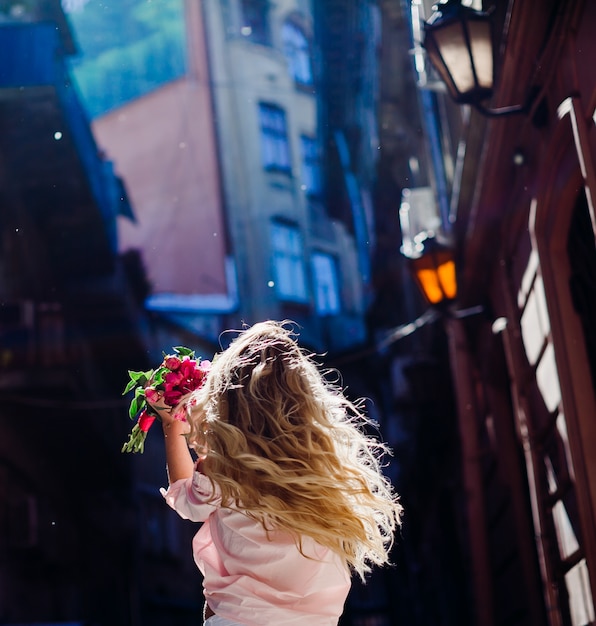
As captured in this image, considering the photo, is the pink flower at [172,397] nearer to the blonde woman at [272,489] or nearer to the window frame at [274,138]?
the blonde woman at [272,489]

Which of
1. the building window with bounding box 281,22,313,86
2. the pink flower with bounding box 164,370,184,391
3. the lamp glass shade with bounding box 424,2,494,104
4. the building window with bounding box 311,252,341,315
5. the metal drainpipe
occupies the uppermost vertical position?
the building window with bounding box 281,22,313,86

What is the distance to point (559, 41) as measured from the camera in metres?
Answer: 4.61

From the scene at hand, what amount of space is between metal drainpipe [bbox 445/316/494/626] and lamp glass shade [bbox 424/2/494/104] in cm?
457

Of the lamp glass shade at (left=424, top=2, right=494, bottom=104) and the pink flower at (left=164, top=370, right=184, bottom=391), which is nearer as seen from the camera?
the pink flower at (left=164, top=370, right=184, bottom=391)

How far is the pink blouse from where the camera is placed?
241 centimetres

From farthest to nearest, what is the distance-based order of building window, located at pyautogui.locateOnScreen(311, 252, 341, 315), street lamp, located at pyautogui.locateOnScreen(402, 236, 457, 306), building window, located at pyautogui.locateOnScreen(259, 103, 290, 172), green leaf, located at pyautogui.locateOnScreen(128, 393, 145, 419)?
building window, located at pyautogui.locateOnScreen(259, 103, 290, 172)
building window, located at pyautogui.locateOnScreen(311, 252, 341, 315)
street lamp, located at pyautogui.locateOnScreen(402, 236, 457, 306)
green leaf, located at pyautogui.locateOnScreen(128, 393, 145, 419)

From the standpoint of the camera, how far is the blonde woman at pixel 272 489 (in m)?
2.45

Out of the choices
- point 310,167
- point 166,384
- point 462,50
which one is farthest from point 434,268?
→ point 310,167

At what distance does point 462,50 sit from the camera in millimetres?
5156

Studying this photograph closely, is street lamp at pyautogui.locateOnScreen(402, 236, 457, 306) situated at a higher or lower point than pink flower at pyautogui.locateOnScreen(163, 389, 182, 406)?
higher

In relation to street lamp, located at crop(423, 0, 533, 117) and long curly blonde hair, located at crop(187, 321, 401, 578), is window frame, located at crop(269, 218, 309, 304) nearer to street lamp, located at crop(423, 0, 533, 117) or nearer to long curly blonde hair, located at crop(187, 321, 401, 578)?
street lamp, located at crop(423, 0, 533, 117)

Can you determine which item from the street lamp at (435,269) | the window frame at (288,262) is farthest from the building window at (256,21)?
the street lamp at (435,269)

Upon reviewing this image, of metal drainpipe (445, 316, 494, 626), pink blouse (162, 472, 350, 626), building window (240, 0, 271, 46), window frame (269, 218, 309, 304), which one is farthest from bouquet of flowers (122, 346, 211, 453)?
building window (240, 0, 271, 46)

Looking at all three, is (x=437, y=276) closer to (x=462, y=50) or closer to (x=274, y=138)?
(x=462, y=50)
